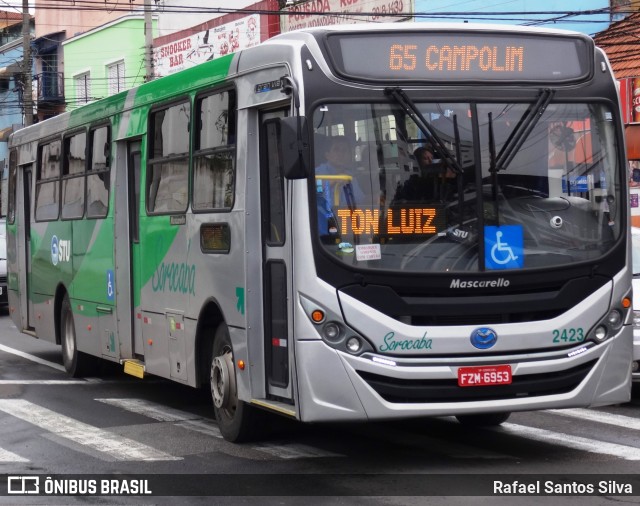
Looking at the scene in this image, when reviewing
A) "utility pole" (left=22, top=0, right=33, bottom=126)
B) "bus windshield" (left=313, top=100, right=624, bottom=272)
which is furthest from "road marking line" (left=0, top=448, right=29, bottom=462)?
"utility pole" (left=22, top=0, right=33, bottom=126)

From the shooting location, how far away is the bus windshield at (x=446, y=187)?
8.41 metres

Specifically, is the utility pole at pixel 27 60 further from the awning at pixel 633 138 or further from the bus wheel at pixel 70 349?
the awning at pixel 633 138

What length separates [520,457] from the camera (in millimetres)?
9164

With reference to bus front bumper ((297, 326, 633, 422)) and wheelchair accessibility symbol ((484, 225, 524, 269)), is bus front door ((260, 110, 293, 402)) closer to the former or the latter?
bus front bumper ((297, 326, 633, 422))

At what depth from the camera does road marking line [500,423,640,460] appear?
9.37 m

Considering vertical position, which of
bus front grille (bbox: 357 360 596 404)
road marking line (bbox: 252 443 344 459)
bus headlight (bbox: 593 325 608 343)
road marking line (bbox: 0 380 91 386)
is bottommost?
road marking line (bbox: 0 380 91 386)

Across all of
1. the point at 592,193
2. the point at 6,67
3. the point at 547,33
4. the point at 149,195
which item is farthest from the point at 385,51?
the point at 6,67

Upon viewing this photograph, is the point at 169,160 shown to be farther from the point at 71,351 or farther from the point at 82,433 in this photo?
the point at 71,351

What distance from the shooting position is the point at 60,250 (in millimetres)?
14945

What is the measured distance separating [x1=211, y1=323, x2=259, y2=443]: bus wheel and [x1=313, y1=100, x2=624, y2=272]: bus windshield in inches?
73.7

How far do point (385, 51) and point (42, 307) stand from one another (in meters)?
8.69

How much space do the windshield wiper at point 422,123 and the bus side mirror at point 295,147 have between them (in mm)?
687

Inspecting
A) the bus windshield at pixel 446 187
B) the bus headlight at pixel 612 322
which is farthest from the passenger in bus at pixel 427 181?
the bus headlight at pixel 612 322

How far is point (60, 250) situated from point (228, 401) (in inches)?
229
